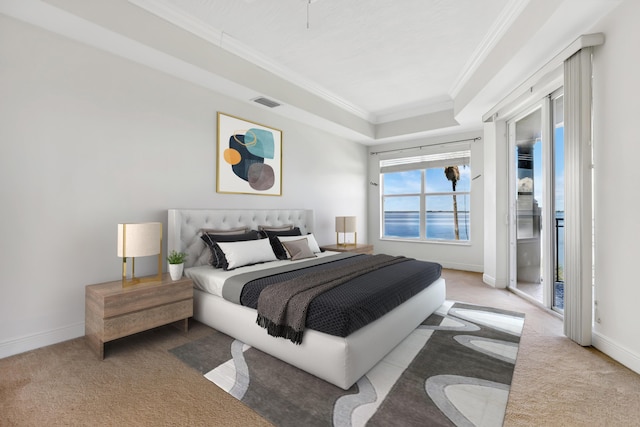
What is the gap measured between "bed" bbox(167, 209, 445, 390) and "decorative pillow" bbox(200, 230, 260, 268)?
114 millimetres

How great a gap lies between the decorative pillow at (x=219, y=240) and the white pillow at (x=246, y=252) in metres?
0.05

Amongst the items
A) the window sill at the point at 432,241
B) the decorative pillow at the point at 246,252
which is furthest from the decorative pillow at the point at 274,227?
the window sill at the point at 432,241

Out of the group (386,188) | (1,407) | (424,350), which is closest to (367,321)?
(424,350)

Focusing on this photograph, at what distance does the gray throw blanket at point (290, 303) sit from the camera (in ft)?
6.51

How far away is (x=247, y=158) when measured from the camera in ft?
13.0

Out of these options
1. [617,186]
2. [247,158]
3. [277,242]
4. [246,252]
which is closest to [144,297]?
[246,252]

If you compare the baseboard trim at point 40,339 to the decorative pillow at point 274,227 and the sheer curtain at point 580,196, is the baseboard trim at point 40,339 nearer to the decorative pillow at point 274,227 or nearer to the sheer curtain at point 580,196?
the decorative pillow at point 274,227

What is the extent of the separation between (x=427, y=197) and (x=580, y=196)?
3.49 meters

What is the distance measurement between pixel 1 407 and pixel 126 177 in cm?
186

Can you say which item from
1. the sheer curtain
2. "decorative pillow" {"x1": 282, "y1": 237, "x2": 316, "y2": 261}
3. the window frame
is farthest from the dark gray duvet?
the window frame

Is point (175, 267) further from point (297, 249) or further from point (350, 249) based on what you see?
point (350, 249)

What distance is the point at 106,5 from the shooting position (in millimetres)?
2363

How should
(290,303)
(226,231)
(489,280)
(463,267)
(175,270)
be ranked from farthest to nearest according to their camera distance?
1. (463,267)
2. (489,280)
3. (226,231)
4. (175,270)
5. (290,303)

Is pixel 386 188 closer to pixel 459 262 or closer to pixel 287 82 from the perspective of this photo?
pixel 459 262
